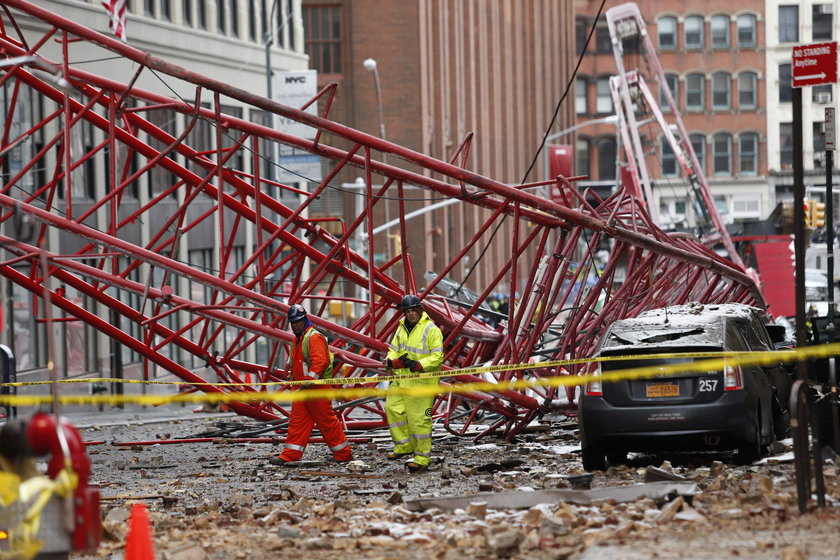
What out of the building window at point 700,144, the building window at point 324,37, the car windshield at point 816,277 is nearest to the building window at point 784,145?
the building window at point 700,144

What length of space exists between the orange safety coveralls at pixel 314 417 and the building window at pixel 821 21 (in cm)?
8324

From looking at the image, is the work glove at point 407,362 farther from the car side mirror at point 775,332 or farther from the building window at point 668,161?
the building window at point 668,161

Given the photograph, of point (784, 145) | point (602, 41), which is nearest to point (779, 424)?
point (602, 41)

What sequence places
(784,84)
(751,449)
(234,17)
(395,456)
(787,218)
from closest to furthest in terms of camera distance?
1. (751,449)
2. (395,456)
3. (234,17)
4. (787,218)
5. (784,84)

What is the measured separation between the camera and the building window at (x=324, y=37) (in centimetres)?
6788

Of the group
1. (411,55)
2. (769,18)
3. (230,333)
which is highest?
(769,18)

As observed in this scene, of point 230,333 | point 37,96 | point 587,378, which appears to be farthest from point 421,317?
point 230,333

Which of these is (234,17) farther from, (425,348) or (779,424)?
(779,424)

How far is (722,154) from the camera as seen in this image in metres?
106

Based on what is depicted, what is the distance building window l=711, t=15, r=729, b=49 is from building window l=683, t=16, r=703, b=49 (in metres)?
0.93

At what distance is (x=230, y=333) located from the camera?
43062 mm

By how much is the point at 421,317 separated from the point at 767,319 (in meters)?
8.45

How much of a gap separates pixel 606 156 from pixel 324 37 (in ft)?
144

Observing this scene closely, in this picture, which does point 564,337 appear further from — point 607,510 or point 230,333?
point 230,333
